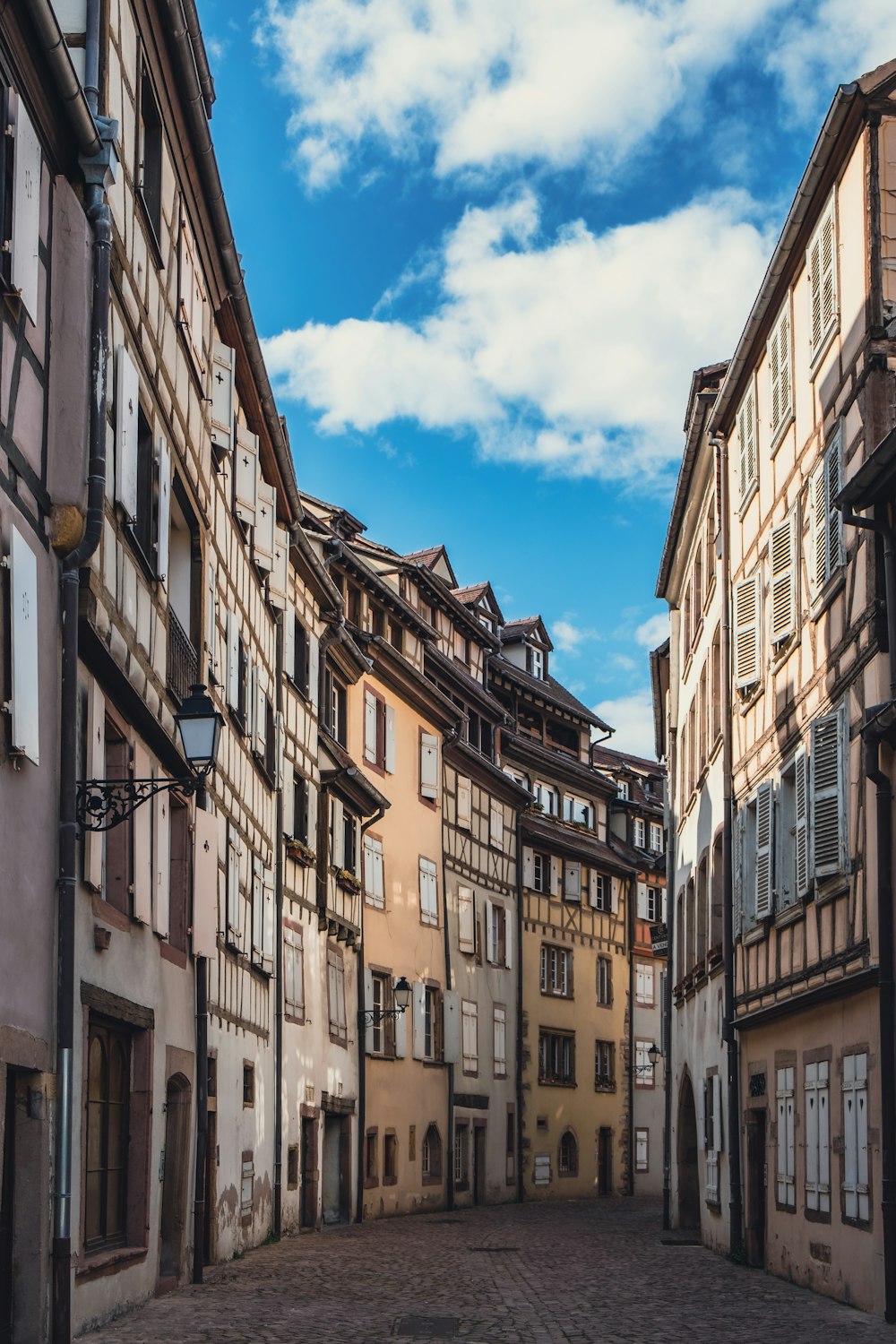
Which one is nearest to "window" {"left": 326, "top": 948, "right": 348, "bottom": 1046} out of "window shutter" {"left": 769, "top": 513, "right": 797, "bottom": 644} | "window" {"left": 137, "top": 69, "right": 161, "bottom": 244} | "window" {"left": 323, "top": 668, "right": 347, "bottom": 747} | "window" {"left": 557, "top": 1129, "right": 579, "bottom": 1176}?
"window" {"left": 323, "top": 668, "right": 347, "bottom": 747}

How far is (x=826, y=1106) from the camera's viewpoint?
50.1ft

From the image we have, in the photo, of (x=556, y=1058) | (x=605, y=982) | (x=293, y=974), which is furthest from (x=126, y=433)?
(x=605, y=982)

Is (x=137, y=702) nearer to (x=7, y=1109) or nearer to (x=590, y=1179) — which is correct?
(x=7, y=1109)

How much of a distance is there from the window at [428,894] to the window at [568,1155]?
958cm

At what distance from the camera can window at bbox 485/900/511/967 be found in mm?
40281

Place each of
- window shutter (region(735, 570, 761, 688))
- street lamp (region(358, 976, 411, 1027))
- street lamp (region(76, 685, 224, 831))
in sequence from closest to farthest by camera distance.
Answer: street lamp (region(76, 685, 224, 831)), window shutter (region(735, 570, 761, 688)), street lamp (region(358, 976, 411, 1027))

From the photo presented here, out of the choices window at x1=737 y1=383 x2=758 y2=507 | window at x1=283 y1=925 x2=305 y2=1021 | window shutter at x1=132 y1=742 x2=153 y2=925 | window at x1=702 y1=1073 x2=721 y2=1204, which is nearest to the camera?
window shutter at x1=132 y1=742 x2=153 y2=925

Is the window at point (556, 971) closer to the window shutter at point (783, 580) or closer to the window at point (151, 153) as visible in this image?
the window shutter at point (783, 580)

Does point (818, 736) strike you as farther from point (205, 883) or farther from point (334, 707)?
Answer: point (334, 707)

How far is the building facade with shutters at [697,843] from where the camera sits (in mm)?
21641

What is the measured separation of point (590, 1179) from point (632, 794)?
1330 cm

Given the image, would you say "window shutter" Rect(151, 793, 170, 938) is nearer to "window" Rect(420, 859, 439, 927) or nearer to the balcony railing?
the balcony railing

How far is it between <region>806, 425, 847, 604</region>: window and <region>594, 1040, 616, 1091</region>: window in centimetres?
3103

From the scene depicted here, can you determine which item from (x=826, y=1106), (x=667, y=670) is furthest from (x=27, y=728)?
(x=667, y=670)
